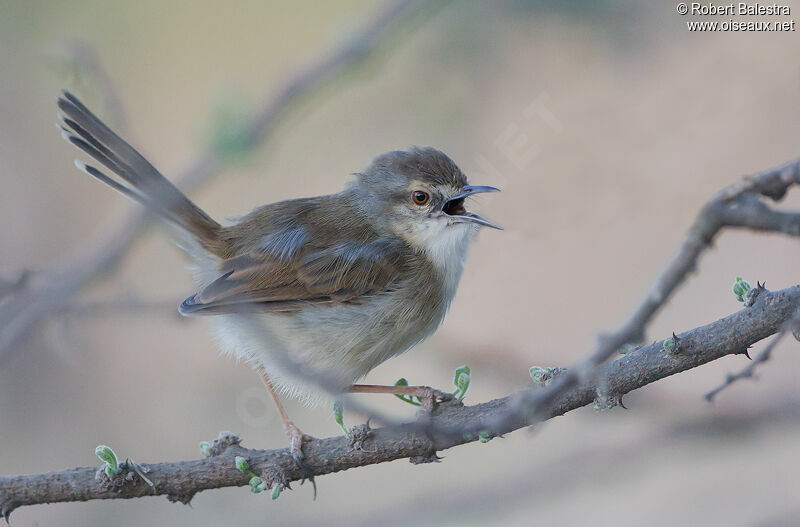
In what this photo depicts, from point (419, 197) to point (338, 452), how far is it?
1.66 metres

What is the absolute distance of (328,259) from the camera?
414 cm

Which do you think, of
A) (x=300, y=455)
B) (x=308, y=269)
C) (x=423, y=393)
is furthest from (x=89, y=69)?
(x=423, y=393)

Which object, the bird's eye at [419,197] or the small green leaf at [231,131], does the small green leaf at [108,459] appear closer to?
the small green leaf at [231,131]

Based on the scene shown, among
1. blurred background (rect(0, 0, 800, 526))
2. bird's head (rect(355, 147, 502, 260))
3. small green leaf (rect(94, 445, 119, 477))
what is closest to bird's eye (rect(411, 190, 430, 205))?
bird's head (rect(355, 147, 502, 260))

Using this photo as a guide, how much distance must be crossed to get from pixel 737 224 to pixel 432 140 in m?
5.14

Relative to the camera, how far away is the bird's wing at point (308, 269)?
3.99 metres

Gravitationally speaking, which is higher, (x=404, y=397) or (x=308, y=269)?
(x=308, y=269)

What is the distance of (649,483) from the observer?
5.62 m

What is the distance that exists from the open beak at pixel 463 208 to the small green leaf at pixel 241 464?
1.61 meters

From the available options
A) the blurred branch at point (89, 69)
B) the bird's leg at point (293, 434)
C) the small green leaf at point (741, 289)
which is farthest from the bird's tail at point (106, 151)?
the small green leaf at point (741, 289)

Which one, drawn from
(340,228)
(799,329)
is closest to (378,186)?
(340,228)

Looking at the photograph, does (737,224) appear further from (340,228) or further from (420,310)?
(340,228)

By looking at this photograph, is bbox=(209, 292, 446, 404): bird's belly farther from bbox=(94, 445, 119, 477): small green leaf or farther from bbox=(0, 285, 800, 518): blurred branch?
bbox=(94, 445, 119, 477): small green leaf

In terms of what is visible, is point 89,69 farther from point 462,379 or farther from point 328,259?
point 462,379
